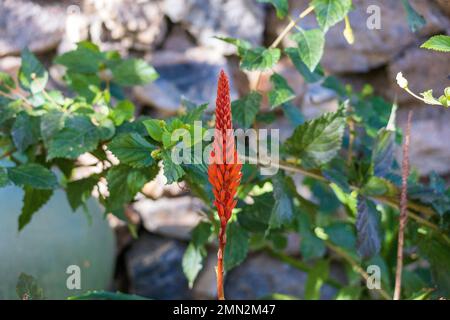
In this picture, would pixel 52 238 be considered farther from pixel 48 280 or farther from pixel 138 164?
pixel 138 164

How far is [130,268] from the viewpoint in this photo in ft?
5.94

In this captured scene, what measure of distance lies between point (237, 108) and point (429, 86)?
0.79 m

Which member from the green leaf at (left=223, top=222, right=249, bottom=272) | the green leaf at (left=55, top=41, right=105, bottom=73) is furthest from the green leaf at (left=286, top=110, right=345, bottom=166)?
the green leaf at (left=55, top=41, right=105, bottom=73)

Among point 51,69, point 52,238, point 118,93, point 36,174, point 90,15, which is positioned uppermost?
point 90,15

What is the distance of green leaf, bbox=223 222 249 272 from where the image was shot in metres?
1.07

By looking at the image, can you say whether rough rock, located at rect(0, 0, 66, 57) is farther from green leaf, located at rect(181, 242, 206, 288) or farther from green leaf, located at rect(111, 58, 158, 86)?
green leaf, located at rect(181, 242, 206, 288)

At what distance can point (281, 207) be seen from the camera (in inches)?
38.7

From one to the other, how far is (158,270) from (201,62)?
52 centimetres

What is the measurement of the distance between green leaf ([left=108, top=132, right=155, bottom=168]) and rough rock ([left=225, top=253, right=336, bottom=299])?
3.24 ft

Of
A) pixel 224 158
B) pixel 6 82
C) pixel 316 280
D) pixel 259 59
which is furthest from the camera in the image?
pixel 316 280

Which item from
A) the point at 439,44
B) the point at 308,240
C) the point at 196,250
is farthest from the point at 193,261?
the point at 439,44

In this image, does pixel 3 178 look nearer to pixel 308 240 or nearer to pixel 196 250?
pixel 196 250
